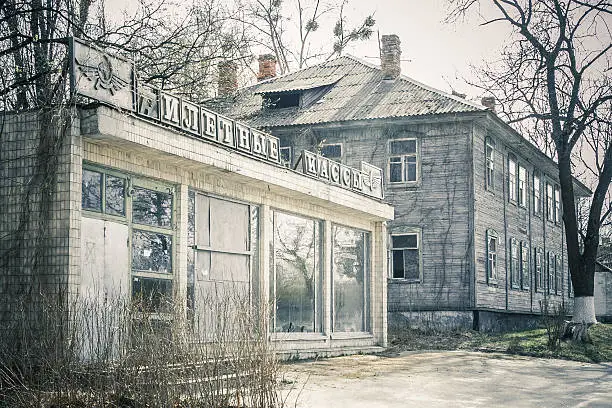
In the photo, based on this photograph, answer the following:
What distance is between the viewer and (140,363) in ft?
30.1

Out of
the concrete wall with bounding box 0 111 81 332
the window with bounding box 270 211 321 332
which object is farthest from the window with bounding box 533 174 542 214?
the concrete wall with bounding box 0 111 81 332

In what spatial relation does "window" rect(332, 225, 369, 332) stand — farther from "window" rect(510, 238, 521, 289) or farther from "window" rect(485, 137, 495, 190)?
"window" rect(510, 238, 521, 289)

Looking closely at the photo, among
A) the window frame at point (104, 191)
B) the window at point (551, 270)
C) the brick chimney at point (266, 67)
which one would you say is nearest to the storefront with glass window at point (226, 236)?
the window frame at point (104, 191)

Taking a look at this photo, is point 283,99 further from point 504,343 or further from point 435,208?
point 504,343

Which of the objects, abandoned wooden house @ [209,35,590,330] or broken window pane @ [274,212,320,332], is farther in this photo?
abandoned wooden house @ [209,35,590,330]

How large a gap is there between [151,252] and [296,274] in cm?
550

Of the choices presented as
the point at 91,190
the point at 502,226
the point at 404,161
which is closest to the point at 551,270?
the point at 502,226

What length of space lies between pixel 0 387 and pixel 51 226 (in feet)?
8.21

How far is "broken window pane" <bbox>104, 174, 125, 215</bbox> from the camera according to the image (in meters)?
11.9

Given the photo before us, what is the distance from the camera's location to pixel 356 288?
20609 mm

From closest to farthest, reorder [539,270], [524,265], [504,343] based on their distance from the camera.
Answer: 1. [504,343]
2. [524,265]
3. [539,270]

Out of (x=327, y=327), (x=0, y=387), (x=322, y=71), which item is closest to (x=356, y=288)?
(x=327, y=327)

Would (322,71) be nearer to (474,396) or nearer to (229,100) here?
(229,100)

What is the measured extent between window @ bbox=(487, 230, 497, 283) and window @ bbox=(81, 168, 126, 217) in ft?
65.9
